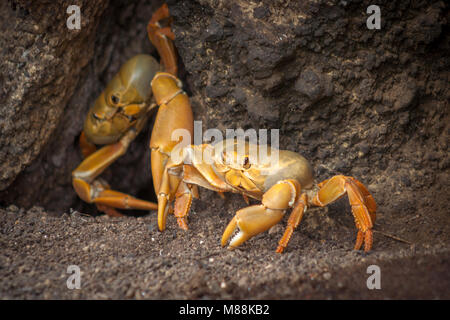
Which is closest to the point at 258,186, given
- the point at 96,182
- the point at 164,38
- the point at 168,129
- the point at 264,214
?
the point at 264,214

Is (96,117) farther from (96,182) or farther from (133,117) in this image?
(96,182)

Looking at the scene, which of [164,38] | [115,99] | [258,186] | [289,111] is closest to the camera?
[258,186]

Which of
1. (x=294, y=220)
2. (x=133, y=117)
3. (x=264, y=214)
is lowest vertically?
(x=294, y=220)

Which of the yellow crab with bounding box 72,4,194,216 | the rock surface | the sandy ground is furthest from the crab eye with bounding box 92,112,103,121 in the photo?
the sandy ground

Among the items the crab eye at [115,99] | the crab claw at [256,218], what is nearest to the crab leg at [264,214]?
the crab claw at [256,218]

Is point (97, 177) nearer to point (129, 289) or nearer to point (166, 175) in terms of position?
point (166, 175)

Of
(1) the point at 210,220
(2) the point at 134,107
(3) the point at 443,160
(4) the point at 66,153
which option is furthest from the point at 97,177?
(3) the point at 443,160

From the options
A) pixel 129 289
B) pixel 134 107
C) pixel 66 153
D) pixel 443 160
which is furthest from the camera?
pixel 66 153

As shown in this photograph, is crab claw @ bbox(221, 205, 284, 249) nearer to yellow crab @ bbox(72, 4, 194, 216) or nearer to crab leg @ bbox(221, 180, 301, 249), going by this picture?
crab leg @ bbox(221, 180, 301, 249)
